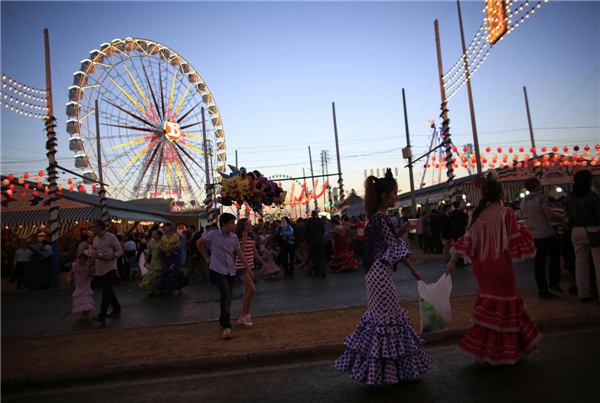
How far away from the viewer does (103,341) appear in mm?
5652

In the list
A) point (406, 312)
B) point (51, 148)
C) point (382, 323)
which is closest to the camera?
point (382, 323)

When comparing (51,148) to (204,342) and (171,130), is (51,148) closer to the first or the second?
(204,342)

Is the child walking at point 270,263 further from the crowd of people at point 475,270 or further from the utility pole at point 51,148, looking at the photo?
the utility pole at point 51,148

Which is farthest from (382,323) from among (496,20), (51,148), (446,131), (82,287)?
(51,148)

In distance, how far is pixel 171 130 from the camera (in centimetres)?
2988

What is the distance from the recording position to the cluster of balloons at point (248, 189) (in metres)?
10.7

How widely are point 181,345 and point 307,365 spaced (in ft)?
5.82

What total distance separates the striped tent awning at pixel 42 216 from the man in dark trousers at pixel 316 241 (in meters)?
12.2

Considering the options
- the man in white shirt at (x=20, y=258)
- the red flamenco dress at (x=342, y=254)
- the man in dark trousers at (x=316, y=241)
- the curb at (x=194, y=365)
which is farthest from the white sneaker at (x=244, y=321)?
the man in white shirt at (x=20, y=258)

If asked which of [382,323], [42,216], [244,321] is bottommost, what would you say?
[244,321]

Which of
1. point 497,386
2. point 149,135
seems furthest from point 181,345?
point 149,135

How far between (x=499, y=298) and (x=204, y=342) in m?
3.46

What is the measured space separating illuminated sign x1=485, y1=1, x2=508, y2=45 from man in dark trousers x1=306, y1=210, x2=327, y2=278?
6.74 metres

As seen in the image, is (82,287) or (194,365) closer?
(194,365)
